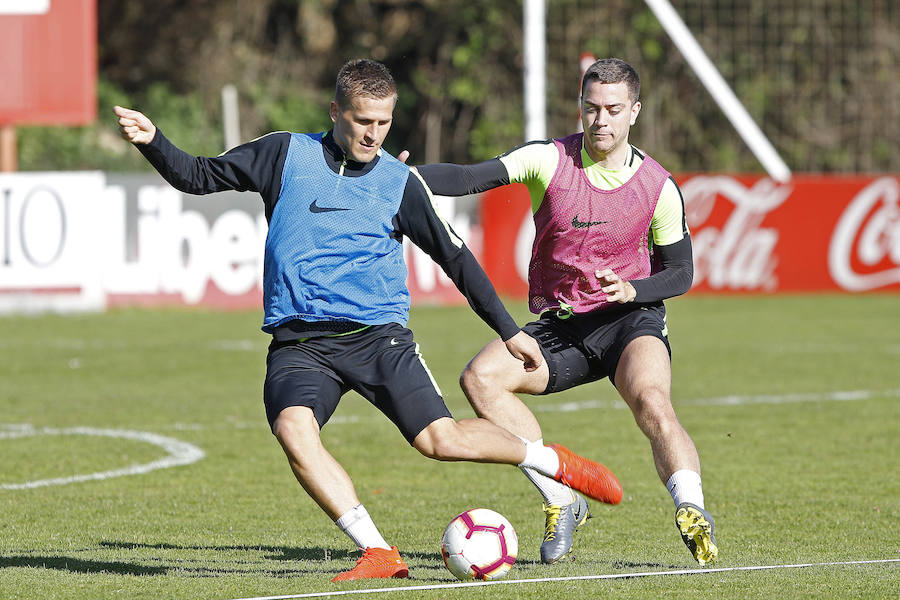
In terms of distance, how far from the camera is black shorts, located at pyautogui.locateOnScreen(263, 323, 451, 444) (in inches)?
236

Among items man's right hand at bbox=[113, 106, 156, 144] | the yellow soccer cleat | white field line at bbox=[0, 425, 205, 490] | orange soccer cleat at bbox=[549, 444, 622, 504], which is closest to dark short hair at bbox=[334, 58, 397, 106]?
man's right hand at bbox=[113, 106, 156, 144]

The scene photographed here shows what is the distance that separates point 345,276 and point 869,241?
17092 millimetres

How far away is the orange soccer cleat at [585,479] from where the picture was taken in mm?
6465

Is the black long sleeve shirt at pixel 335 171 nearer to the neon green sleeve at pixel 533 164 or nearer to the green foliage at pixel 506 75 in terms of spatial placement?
the neon green sleeve at pixel 533 164

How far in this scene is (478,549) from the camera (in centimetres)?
599

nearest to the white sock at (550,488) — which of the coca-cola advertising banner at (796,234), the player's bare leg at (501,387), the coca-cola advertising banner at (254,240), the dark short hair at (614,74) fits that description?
the player's bare leg at (501,387)

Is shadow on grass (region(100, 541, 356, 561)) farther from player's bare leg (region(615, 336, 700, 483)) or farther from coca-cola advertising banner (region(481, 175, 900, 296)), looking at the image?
coca-cola advertising banner (region(481, 175, 900, 296))

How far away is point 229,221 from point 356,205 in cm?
1333

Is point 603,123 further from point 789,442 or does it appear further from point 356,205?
point 789,442

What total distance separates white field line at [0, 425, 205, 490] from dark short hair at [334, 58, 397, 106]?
3674 millimetres

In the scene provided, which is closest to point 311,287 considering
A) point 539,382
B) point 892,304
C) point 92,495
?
point 539,382

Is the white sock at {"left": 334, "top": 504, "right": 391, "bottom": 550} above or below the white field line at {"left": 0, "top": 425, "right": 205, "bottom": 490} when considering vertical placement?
above

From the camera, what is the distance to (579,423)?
11.1 meters

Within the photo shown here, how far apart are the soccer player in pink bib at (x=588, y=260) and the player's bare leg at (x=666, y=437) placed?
1cm
